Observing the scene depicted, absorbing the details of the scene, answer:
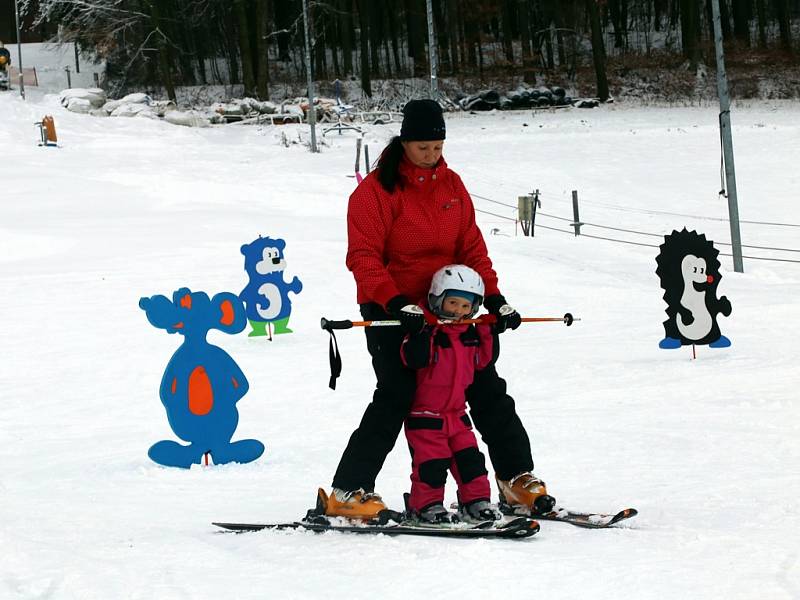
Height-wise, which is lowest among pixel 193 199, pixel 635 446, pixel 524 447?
pixel 635 446

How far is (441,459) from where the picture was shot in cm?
484

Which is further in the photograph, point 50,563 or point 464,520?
point 464,520

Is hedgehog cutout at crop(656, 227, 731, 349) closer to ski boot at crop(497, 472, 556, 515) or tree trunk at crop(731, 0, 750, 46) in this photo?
ski boot at crop(497, 472, 556, 515)

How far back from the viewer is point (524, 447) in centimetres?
508

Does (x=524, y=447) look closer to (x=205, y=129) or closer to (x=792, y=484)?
(x=792, y=484)

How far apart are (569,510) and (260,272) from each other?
7.64 metres

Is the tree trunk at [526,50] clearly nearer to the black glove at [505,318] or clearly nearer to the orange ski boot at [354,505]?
the black glove at [505,318]

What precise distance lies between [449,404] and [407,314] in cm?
50

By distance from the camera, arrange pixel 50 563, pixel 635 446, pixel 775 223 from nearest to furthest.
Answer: pixel 50 563
pixel 635 446
pixel 775 223

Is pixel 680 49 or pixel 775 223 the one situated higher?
pixel 680 49

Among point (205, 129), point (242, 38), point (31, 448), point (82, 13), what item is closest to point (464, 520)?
point (31, 448)

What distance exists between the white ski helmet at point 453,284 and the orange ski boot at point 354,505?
82 cm

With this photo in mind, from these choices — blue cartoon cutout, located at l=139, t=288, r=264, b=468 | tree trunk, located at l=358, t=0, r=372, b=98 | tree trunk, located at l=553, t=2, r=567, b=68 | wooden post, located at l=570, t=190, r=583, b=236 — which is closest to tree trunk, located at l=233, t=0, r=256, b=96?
tree trunk, located at l=358, t=0, r=372, b=98

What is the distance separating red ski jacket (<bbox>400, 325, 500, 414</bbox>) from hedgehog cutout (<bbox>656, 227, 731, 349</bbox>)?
5958mm
